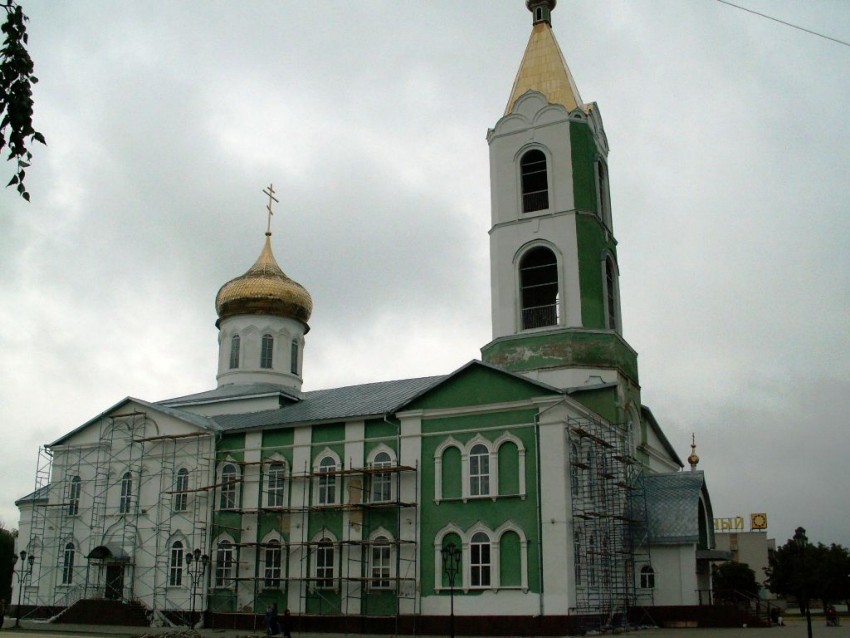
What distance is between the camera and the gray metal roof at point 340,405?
95.3ft

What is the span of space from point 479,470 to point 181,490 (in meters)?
11.3

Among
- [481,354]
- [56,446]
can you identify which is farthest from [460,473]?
[56,446]

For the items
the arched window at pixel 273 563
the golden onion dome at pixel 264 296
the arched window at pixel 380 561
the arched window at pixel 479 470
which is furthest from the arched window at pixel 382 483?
the golden onion dome at pixel 264 296

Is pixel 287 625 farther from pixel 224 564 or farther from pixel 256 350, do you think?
pixel 256 350

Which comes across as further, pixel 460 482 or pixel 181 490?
pixel 181 490

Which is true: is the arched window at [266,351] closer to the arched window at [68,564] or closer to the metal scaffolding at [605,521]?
the arched window at [68,564]

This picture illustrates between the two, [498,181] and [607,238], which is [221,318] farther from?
[607,238]

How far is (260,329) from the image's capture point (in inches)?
1489

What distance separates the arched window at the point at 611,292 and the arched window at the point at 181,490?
15324 mm

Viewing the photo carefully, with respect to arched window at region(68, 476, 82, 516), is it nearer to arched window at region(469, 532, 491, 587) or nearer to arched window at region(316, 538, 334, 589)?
arched window at region(316, 538, 334, 589)

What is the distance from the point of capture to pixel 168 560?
30.6 metres

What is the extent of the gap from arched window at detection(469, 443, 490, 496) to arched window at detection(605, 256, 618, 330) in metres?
6.71

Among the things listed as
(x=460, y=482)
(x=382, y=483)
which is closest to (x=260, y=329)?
(x=382, y=483)

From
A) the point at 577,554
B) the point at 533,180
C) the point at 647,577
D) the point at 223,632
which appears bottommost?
the point at 223,632
